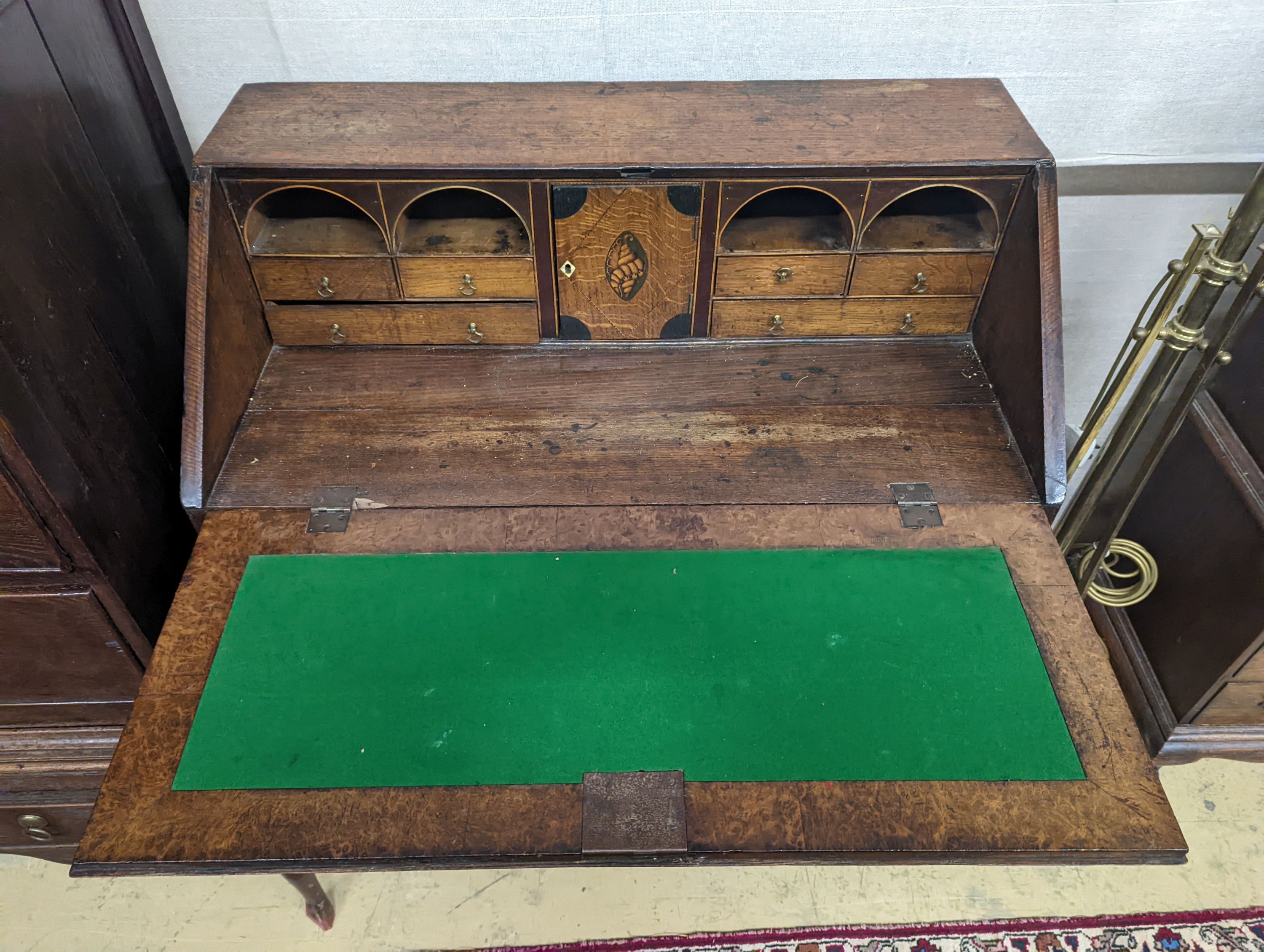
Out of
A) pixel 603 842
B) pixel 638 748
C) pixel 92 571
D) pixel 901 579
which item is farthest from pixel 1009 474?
pixel 92 571

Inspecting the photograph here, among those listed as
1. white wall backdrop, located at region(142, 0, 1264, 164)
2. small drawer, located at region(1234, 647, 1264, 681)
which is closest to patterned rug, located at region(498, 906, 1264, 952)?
small drawer, located at region(1234, 647, 1264, 681)

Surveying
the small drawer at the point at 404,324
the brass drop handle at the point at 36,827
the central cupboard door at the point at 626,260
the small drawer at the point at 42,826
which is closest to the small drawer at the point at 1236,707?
the central cupboard door at the point at 626,260

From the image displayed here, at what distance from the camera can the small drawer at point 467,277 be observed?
5.13 feet

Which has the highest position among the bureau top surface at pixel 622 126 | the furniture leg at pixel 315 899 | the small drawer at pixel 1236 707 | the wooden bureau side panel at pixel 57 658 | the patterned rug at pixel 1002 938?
the bureau top surface at pixel 622 126

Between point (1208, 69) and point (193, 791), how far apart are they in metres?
2.25

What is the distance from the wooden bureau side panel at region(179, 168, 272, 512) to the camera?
137 cm

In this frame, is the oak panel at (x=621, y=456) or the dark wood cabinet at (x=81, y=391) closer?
the dark wood cabinet at (x=81, y=391)

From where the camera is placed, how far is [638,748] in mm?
1141

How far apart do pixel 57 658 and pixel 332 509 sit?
684 millimetres

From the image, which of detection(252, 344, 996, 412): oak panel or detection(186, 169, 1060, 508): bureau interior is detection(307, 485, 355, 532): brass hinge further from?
detection(252, 344, 996, 412): oak panel

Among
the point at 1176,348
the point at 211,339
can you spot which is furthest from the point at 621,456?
the point at 1176,348

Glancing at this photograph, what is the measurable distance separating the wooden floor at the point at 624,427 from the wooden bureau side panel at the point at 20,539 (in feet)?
0.90

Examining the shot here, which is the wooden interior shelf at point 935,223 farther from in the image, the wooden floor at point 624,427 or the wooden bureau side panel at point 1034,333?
the wooden floor at point 624,427

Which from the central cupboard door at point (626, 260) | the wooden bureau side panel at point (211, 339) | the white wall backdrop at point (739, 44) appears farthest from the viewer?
the white wall backdrop at point (739, 44)
